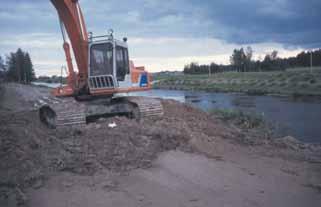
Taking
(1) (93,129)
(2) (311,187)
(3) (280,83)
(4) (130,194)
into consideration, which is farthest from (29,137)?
(3) (280,83)

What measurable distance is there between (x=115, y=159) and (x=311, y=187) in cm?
350

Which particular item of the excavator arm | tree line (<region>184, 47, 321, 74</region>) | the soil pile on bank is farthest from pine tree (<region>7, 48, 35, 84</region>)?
the soil pile on bank

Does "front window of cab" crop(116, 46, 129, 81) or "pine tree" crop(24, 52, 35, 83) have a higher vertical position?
"pine tree" crop(24, 52, 35, 83)

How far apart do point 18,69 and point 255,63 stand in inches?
2400

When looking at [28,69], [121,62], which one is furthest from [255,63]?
[121,62]

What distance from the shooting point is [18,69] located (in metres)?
85.2

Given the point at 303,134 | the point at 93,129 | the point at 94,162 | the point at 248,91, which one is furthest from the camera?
the point at 248,91

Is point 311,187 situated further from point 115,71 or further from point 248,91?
point 248,91

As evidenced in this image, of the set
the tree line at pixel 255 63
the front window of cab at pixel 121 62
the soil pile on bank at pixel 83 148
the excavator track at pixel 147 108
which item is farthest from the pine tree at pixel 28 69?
the soil pile on bank at pixel 83 148

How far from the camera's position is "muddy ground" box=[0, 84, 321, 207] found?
5.09 meters

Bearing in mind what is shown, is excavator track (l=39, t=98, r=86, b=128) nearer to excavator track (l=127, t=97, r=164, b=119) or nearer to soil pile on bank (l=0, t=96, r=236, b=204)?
soil pile on bank (l=0, t=96, r=236, b=204)

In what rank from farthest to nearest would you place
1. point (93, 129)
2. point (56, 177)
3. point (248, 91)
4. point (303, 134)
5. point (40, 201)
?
point (248, 91)
point (303, 134)
point (93, 129)
point (56, 177)
point (40, 201)

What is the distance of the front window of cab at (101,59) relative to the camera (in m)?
10.3

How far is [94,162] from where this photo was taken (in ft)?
20.6
